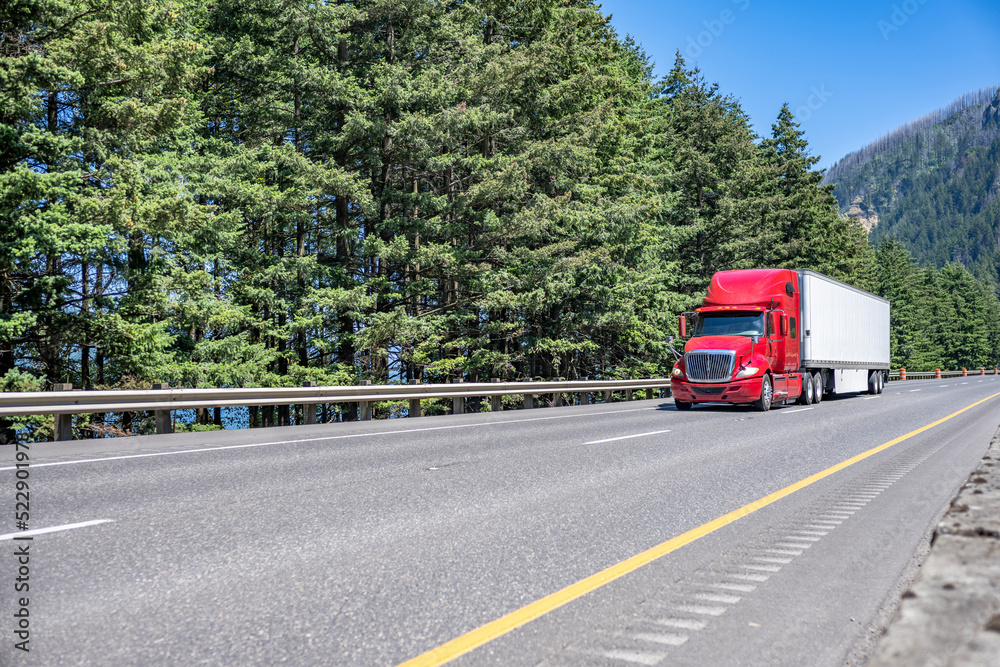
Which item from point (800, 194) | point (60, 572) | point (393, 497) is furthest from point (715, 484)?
point (800, 194)

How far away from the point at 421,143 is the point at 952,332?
106569mm

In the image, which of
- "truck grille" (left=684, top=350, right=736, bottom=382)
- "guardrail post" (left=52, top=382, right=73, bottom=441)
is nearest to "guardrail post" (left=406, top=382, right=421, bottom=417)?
"truck grille" (left=684, top=350, right=736, bottom=382)

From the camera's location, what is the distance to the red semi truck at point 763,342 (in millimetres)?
18453

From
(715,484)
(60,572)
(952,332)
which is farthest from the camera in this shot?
(952,332)

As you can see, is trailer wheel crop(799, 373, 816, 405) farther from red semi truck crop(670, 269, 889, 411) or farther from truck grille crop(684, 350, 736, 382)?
truck grille crop(684, 350, 736, 382)

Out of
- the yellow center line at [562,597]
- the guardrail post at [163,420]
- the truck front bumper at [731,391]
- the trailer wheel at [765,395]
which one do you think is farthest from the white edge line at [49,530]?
the trailer wheel at [765,395]

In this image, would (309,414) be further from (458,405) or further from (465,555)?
(465,555)

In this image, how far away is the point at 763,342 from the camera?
18984mm

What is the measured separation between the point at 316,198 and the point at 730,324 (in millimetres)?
15998

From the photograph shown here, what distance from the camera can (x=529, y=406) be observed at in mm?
21250

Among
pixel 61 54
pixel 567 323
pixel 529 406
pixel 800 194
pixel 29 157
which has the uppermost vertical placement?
pixel 800 194

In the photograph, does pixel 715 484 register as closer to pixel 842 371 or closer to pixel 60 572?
pixel 60 572

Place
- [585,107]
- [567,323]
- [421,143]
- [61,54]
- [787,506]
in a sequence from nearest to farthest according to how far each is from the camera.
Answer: [787,506] < [61,54] < [421,143] < [567,323] < [585,107]

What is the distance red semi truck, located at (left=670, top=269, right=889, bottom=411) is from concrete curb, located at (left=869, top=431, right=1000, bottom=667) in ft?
53.0
